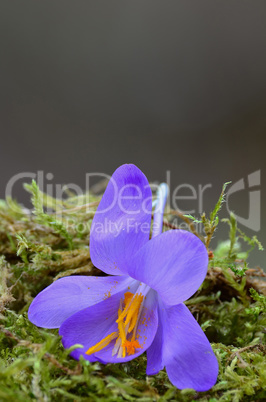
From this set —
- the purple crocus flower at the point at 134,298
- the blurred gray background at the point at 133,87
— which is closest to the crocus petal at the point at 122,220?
the purple crocus flower at the point at 134,298

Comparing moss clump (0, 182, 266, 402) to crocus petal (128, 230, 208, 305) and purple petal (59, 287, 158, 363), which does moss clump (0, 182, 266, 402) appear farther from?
crocus petal (128, 230, 208, 305)

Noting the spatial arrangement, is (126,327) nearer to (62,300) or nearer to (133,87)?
(62,300)

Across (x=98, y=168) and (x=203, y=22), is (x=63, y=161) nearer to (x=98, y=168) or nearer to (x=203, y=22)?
(x=98, y=168)

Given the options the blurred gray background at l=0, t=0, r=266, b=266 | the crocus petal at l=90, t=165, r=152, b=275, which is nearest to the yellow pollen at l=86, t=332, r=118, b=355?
the crocus petal at l=90, t=165, r=152, b=275

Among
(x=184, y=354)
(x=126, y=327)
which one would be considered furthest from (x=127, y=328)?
(x=184, y=354)

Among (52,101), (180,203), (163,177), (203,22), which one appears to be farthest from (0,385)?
(203,22)
